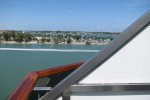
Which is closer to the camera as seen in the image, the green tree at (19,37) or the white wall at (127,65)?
the white wall at (127,65)

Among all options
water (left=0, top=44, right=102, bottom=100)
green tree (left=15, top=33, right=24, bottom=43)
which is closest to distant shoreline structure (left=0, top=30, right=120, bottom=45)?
green tree (left=15, top=33, right=24, bottom=43)

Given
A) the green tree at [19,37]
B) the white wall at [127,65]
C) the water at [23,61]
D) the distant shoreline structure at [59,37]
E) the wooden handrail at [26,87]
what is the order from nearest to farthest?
the white wall at [127,65] → the wooden handrail at [26,87] → the water at [23,61] → the distant shoreline structure at [59,37] → the green tree at [19,37]

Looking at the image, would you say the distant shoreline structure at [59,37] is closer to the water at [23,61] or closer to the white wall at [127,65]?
the water at [23,61]

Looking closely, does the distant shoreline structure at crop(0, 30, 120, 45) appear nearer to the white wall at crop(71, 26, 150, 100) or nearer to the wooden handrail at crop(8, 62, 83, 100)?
the wooden handrail at crop(8, 62, 83, 100)

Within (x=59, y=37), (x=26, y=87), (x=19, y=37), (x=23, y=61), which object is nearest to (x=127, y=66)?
(x=26, y=87)

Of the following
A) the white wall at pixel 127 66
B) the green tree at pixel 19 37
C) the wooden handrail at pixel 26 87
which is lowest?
the green tree at pixel 19 37

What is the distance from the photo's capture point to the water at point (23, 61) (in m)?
4.12

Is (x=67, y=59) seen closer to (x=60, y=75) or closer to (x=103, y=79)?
(x=60, y=75)

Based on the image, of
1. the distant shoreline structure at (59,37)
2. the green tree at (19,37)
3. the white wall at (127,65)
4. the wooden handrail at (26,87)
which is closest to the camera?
the white wall at (127,65)

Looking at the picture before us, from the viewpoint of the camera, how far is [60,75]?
3.10 m

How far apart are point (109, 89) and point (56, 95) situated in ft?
0.94

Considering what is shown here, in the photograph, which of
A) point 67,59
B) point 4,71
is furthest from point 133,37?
point 4,71

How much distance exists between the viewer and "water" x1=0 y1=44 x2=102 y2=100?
4121mm

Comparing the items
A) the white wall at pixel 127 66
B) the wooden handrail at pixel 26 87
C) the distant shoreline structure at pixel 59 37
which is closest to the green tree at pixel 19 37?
the distant shoreline structure at pixel 59 37
